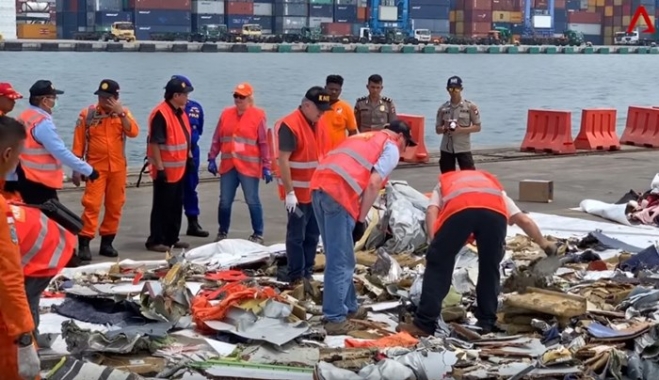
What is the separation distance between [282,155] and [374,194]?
1712 millimetres

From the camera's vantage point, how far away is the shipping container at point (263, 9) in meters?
146

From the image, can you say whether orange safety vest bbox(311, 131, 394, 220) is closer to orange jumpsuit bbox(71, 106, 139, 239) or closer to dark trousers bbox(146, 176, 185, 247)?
orange jumpsuit bbox(71, 106, 139, 239)

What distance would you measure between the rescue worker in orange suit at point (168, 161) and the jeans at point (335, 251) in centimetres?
358

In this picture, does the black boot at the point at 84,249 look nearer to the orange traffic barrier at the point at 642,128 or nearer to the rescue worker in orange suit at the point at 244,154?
the rescue worker in orange suit at the point at 244,154

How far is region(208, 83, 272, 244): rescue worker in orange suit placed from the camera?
461 inches

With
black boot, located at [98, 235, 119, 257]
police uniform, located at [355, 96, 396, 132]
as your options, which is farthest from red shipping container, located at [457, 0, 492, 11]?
black boot, located at [98, 235, 119, 257]

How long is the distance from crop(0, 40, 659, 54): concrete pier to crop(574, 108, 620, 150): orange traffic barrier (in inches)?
4087

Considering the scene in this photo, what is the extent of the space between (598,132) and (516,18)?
141506 mm

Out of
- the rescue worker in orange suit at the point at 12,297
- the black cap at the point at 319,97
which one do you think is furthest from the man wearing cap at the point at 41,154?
the rescue worker in orange suit at the point at 12,297

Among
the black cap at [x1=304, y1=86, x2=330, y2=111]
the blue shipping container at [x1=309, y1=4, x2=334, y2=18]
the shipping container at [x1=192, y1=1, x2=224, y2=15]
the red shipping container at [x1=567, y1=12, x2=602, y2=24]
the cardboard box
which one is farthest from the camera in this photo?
the red shipping container at [x1=567, y1=12, x2=602, y2=24]

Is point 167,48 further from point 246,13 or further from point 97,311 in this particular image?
point 97,311

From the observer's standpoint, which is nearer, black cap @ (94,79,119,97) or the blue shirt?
the blue shirt

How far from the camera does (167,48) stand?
12450 cm

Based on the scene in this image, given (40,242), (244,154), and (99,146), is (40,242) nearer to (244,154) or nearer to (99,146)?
(99,146)
